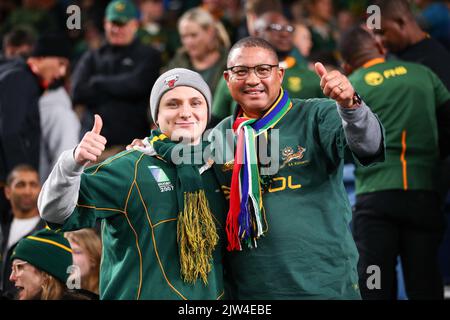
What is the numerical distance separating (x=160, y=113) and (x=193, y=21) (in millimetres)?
3608

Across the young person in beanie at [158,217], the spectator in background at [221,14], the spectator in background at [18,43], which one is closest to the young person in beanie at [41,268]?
the young person in beanie at [158,217]

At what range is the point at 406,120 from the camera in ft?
19.2

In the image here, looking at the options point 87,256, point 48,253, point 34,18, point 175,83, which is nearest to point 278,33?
point 87,256

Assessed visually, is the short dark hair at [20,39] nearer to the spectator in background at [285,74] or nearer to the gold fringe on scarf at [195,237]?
the spectator in background at [285,74]

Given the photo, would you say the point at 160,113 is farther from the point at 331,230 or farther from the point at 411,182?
the point at 411,182

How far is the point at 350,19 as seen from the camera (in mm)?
10930

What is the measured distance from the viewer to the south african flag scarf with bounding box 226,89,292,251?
169 inches

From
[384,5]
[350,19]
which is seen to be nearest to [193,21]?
[384,5]

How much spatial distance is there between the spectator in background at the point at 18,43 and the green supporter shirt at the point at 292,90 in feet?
8.22

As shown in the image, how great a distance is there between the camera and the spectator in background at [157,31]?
986 cm

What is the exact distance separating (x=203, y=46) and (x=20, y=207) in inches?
82.6
